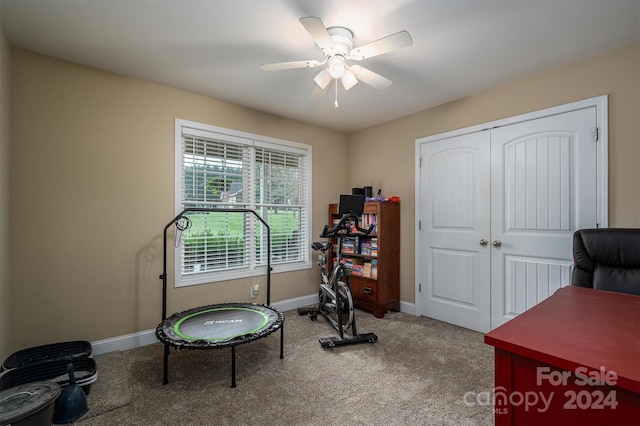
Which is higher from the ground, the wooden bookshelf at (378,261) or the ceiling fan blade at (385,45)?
the ceiling fan blade at (385,45)

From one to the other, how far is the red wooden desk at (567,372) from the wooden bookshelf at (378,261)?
2.50 meters

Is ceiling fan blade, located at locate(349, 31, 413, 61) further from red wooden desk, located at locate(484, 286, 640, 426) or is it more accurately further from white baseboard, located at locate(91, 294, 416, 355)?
white baseboard, located at locate(91, 294, 416, 355)

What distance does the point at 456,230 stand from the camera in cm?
341

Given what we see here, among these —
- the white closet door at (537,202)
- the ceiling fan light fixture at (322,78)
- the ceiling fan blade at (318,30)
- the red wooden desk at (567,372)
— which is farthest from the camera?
the white closet door at (537,202)

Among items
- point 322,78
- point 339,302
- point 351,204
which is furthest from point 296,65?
point 339,302

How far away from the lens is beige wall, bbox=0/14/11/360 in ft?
6.92

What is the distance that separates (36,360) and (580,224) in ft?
14.7

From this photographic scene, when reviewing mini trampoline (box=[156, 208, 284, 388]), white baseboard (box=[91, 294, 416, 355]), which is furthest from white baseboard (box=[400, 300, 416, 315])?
white baseboard (box=[91, 294, 416, 355])

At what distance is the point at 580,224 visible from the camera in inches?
99.7

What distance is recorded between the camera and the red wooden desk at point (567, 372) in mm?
792

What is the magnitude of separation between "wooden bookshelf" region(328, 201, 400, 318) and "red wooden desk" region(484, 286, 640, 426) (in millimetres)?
2499

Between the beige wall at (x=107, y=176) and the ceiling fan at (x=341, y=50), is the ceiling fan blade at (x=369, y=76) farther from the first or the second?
the beige wall at (x=107, y=176)

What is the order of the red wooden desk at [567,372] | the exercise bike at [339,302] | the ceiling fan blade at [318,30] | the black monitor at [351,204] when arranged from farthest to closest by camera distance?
the black monitor at [351,204]
the exercise bike at [339,302]
the ceiling fan blade at [318,30]
the red wooden desk at [567,372]

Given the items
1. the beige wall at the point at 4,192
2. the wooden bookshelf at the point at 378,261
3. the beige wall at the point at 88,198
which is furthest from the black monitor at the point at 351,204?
the beige wall at the point at 4,192
